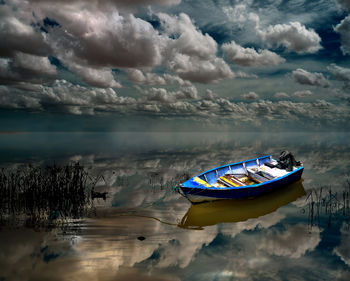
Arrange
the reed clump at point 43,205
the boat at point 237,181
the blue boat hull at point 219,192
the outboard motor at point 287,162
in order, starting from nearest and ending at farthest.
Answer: the reed clump at point 43,205 < the blue boat hull at point 219,192 < the boat at point 237,181 < the outboard motor at point 287,162

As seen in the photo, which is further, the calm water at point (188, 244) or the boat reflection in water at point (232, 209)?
the boat reflection in water at point (232, 209)

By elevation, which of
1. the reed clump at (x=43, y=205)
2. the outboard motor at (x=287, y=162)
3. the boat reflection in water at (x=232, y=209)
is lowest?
the boat reflection in water at (x=232, y=209)

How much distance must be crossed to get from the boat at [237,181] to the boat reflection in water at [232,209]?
0.71m

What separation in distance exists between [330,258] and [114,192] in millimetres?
14931

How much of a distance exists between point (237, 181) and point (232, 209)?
305 centimetres

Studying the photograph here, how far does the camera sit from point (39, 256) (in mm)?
8641

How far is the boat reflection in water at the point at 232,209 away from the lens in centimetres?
1259

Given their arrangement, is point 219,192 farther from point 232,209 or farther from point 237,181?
point 237,181

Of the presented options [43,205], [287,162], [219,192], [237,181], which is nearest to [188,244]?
[219,192]

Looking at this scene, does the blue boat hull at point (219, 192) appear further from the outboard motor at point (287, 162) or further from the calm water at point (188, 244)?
the outboard motor at point (287, 162)

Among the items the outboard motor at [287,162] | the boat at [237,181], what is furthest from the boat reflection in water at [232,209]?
the outboard motor at [287,162]

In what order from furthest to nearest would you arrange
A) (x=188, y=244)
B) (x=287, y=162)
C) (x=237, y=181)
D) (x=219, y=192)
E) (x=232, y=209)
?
(x=287, y=162), (x=237, y=181), (x=232, y=209), (x=219, y=192), (x=188, y=244)

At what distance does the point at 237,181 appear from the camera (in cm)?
1677

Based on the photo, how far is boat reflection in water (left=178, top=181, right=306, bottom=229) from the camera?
12594 mm
